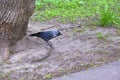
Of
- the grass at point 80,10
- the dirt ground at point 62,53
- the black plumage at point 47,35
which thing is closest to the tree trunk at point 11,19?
the dirt ground at point 62,53

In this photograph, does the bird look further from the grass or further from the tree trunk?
the grass

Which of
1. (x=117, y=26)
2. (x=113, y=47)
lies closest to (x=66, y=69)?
(x=113, y=47)

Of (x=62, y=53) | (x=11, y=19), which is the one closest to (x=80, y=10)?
(x=62, y=53)

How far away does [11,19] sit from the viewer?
5.44m

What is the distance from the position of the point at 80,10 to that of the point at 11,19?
10.6ft

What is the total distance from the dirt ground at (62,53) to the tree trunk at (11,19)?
0.50 ft

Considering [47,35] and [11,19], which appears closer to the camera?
[11,19]

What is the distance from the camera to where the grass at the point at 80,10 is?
7504 mm

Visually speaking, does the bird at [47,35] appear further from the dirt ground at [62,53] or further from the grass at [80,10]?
the grass at [80,10]

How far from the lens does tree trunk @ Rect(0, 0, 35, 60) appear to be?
5.39 meters

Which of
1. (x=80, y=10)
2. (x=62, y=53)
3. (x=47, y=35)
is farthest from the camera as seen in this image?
(x=80, y=10)

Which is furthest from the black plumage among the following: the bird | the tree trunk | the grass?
the grass

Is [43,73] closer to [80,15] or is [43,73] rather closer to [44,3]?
[80,15]

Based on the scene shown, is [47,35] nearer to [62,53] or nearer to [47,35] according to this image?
[47,35]
